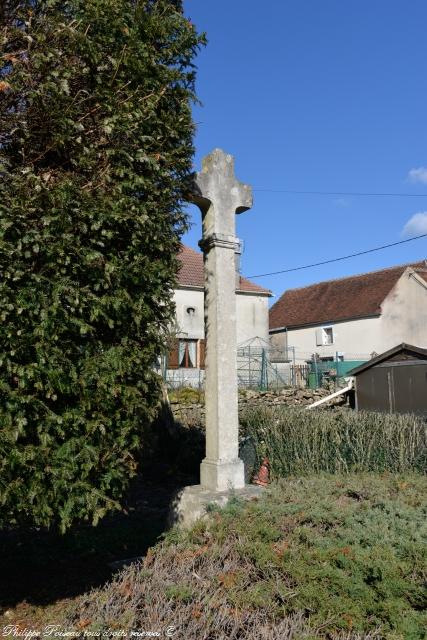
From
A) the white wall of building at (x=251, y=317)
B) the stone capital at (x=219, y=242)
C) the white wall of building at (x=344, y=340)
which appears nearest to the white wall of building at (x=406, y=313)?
the white wall of building at (x=344, y=340)

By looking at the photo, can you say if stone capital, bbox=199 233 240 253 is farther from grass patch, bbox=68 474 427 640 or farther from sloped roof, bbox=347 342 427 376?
sloped roof, bbox=347 342 427 376

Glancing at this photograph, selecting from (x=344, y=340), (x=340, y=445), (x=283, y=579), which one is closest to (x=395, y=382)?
(x=340, y=445)

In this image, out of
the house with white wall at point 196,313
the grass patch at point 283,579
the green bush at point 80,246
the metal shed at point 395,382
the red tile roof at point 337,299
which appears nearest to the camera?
the grass patch at point 283,579

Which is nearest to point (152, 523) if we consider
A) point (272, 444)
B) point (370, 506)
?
point (272, 444)

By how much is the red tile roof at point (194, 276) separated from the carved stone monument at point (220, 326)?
54.3 feet

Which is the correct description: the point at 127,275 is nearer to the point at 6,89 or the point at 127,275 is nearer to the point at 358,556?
the point at 6,89

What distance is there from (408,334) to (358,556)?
2766 cm

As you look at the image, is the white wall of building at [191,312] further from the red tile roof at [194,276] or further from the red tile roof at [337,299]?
the red tile roof at [337,299]

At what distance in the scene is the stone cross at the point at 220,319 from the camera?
501cm

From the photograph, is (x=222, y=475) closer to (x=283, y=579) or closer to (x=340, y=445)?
(x=283, y=579)

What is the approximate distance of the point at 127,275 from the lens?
3.47m

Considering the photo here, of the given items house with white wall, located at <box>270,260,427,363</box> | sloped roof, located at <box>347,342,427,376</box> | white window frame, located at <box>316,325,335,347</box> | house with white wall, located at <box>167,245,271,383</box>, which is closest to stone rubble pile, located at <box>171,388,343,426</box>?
sloped roof, located at <box>347,342,427,376</box>

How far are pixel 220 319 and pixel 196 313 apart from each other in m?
19.1

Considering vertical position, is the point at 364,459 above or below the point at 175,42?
below
